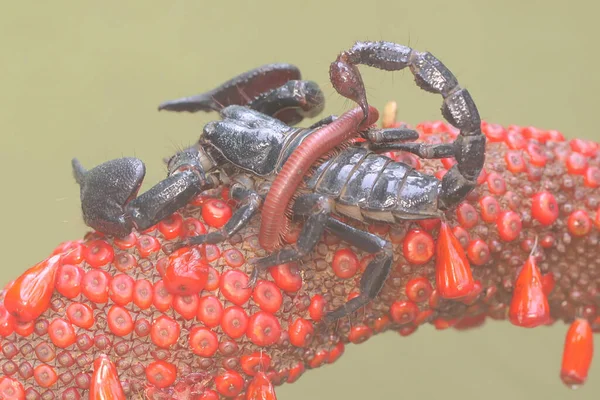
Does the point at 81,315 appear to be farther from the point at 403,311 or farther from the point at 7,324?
the point at 403,311

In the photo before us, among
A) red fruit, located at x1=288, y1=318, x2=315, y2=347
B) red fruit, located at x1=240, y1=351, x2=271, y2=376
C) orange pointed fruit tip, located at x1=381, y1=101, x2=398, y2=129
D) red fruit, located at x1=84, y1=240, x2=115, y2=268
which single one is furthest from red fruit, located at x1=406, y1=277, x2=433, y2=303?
red fruit, located at x1=84, y1=240, x2=115, y2=268

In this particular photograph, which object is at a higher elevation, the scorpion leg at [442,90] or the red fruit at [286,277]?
the scorpion leg at [442,90]

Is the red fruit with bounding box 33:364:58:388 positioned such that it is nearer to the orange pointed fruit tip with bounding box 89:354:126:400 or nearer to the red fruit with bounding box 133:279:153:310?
the orange pointed fruit tip with bounding box 89:354:126:400

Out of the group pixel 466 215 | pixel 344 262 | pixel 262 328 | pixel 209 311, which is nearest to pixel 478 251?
pixel 466 215

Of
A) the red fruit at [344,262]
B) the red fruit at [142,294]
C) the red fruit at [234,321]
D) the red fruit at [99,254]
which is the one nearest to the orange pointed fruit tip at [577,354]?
the red fruit at [344,262]

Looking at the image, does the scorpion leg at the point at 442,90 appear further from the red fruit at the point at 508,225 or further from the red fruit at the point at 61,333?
the red fruit at the point at 61,333

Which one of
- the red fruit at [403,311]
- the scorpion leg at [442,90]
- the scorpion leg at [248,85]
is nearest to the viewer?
the scorpion leg at [442,90]

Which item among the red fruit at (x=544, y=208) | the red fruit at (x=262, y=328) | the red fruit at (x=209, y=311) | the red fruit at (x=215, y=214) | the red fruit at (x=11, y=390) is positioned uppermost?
the red fruit at (x=544, y=208)
